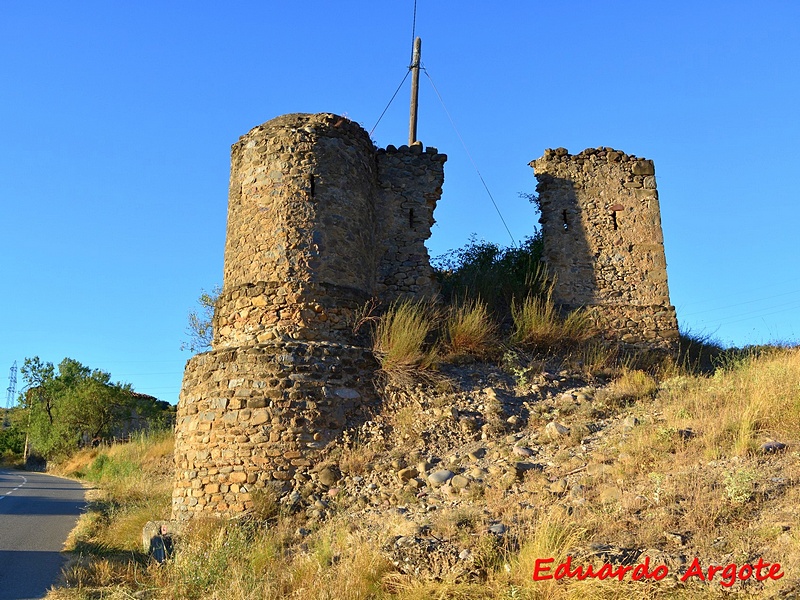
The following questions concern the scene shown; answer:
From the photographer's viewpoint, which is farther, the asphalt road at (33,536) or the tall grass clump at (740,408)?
the asphalt road at (33,536)

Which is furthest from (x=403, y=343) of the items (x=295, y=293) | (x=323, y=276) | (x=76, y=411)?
(x=76, y=411)

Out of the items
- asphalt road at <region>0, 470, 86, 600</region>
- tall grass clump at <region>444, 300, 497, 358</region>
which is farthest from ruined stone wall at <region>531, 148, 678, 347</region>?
asphalt road at <region>0, 470, 86, 600</region>

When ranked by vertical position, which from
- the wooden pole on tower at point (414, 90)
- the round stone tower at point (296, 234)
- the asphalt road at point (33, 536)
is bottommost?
the asphalt road at point (33, 536)

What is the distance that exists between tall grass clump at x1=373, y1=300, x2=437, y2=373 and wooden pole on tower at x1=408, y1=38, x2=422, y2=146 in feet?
21.9

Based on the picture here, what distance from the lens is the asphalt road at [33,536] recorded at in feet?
24.4

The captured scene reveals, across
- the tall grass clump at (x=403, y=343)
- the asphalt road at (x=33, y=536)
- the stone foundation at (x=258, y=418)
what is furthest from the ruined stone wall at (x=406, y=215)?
the asphalt road at (x=33, y=536)

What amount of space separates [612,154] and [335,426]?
7.79 meters

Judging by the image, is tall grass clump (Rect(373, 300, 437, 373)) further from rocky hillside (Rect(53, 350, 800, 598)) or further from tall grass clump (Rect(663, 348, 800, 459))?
tall grass clump (Rect(663, 348, 800, 459))

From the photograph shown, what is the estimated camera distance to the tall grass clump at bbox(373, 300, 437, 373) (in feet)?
31.3

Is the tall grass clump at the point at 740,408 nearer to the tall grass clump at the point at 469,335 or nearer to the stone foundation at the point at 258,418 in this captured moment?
the tall grass clump at the point at 469,335

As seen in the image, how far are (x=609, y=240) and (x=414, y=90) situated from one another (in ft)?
22.0

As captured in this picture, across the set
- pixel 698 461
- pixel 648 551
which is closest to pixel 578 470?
pixel 698 461

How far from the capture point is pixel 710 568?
4.71 metres

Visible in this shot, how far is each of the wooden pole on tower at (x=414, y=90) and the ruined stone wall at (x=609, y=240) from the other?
13.3 ft
